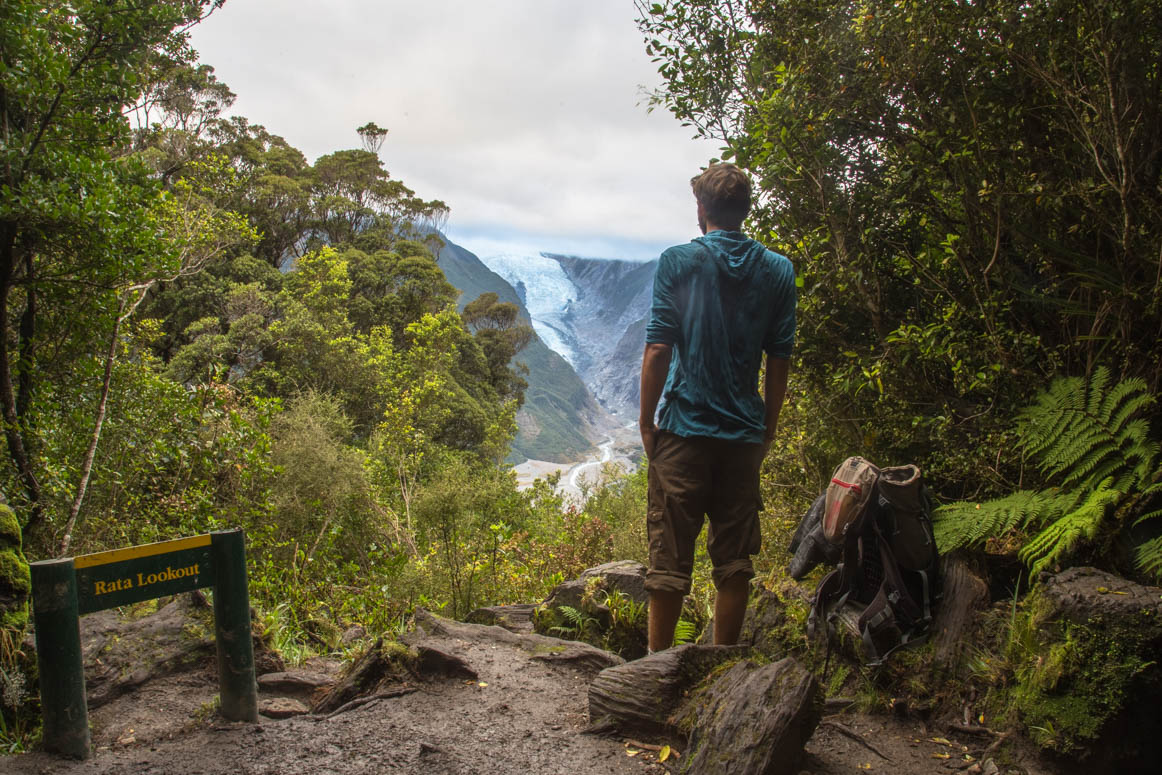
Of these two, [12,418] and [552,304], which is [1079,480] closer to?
[12,418]

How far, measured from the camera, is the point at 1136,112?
10.9 feet

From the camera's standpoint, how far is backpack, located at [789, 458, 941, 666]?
3.30 metres

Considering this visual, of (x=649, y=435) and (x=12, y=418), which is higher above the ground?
(x=12, y=418)

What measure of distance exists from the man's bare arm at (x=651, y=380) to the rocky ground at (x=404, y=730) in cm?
130

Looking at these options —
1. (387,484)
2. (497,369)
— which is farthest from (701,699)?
(497,369)

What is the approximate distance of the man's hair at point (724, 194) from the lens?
3053mm

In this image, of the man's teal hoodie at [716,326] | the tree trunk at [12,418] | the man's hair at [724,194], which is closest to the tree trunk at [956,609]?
the man's teal hoodie at [716,326]

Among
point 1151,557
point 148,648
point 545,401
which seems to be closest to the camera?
point 1151,557

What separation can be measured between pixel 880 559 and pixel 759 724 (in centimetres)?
144

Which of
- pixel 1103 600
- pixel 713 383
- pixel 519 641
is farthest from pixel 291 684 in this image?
pixel 1103 600

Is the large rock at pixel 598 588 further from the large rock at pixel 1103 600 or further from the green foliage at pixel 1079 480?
the large rock at pixel 1103 600

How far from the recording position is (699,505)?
3039 millimetres

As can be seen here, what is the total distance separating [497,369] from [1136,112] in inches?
1211

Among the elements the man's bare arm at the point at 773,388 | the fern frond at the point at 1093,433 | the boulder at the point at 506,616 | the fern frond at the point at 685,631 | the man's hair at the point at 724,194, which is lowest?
the boulder at the point at 506,616
